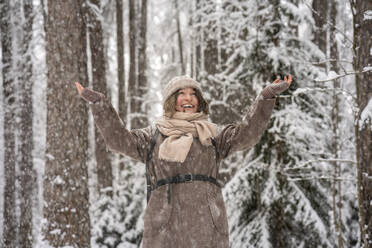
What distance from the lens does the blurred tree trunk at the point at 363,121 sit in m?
3.76

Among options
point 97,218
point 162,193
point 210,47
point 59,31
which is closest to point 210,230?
point 162,193

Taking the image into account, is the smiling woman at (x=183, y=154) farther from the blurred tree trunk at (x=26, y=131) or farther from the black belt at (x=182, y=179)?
the blurred tree trunk at (x=26, y=131)

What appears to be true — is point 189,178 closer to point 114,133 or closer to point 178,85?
point 114,133

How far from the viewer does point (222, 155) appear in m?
3.37

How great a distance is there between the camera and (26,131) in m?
10.3

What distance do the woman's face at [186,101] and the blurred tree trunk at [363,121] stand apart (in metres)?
1.68

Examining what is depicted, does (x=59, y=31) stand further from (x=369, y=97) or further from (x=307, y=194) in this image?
(x=307, y=194)

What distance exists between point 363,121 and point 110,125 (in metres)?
2.54

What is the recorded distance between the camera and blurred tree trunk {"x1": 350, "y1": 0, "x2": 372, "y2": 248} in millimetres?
3761

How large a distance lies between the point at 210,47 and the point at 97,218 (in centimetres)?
506

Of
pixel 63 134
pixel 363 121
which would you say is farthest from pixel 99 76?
pixel 363 121

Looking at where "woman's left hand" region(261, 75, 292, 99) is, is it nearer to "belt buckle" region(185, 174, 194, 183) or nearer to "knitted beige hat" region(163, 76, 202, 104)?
"knitted beige hat" region(163, 76, 202, 104)

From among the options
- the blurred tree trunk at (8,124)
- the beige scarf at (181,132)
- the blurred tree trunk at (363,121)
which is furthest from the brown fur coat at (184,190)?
the blurred tree trunk at (8,124)

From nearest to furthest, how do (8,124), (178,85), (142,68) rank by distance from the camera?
(178,85) → (8,124) → (142,68)
